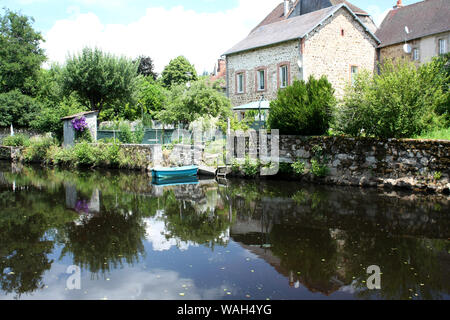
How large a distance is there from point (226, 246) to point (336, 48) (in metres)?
21.9

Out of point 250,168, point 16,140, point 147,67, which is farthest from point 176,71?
point 250,168

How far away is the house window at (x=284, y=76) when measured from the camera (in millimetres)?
25819

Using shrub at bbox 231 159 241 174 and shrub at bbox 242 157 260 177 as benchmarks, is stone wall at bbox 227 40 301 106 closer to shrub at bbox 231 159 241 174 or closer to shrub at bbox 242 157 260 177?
shrub at bbox 231 159 241 174

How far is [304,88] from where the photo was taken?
611 inches

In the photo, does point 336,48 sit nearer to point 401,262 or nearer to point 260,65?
point 260,65

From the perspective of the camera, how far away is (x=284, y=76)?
26.1 m

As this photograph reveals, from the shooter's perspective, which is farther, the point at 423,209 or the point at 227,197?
the point at 227,197

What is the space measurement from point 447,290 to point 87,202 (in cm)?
947

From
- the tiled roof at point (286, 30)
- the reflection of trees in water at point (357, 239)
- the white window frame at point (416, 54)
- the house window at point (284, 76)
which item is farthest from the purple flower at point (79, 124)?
the white window frame at point (416, 54)

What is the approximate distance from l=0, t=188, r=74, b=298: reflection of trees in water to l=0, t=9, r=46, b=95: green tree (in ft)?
86.4

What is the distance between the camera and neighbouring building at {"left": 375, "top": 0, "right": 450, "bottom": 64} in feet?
87.5

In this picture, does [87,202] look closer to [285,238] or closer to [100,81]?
[285,238]
